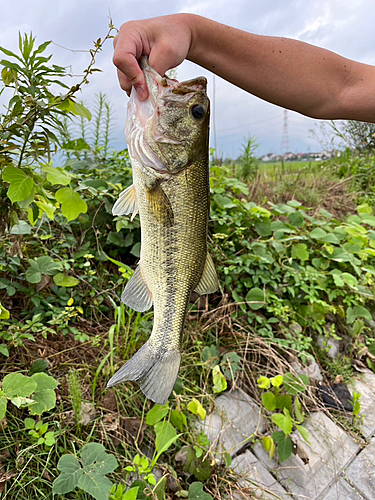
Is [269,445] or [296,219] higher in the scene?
[296,219]

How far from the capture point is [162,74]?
140 cm

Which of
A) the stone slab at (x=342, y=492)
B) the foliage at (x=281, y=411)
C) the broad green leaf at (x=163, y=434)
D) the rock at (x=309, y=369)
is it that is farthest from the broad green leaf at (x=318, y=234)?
the broad green leaf at (x=163, y=434)

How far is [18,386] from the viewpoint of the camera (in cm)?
172

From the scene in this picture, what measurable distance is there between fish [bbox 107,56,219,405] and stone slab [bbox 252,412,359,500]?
62.5 inches

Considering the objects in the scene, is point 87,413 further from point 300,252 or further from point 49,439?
point 300,252

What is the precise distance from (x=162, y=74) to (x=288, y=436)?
7.70ft

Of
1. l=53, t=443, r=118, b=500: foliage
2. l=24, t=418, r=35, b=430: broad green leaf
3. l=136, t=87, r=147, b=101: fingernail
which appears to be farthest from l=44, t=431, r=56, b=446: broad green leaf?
l=136, t=87, r=147, b=101: fingernail

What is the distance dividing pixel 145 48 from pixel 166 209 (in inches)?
21.9

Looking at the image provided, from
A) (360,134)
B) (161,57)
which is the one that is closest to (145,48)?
(161,57)

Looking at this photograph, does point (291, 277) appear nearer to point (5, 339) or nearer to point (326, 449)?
point (326, 449)

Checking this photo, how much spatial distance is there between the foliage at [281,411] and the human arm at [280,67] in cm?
→ 176

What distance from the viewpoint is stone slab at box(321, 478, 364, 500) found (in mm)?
2682

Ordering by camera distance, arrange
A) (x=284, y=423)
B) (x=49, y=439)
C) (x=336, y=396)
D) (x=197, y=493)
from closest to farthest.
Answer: (x=49, y=439) → (x=197, y=493) → (x=284, y=423) → (x=336, y=396)

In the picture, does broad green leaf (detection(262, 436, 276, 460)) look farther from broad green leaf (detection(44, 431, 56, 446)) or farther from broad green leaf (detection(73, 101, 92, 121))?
broad green leaf (detection(73, 101, 92, 121))
